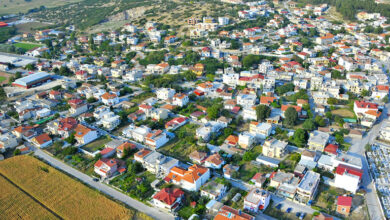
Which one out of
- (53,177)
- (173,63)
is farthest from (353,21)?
(53,177)

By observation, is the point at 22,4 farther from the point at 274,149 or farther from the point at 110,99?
the point at 274,149

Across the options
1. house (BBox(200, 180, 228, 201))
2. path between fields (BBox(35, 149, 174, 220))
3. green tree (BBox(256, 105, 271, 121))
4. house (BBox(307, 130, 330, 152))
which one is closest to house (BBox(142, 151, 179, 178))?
path between fields (BBox(35, 149, 174, 220))

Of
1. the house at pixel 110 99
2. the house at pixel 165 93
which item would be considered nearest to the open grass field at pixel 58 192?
the house at pixel 110 99

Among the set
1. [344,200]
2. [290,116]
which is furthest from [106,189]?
[290,116]

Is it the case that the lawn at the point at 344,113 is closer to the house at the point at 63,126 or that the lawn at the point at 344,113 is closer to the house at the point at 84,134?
the house at the point at 84,134

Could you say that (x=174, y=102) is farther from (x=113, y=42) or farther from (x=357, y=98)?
(x=113, y=42)
